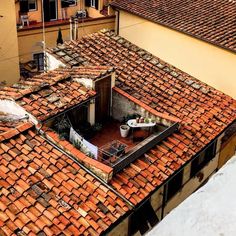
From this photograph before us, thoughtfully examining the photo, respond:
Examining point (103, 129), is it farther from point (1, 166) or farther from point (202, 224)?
point (202, 224)

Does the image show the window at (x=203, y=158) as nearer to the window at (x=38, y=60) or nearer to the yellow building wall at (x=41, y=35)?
the window at (x=38, y=60)

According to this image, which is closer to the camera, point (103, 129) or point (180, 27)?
point (103, 129)

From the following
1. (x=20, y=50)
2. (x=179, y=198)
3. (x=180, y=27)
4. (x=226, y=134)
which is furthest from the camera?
(x=20, y=50)

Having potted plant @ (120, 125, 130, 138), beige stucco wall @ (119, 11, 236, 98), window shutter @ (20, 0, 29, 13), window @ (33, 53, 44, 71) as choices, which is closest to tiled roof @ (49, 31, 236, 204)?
beige stucco wall @ (119, 11, 236, 98)

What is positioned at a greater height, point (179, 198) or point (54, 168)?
point (54, 168)

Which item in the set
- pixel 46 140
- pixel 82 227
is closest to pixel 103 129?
pixel 46 140

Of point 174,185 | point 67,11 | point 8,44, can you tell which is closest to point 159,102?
point 174,185
